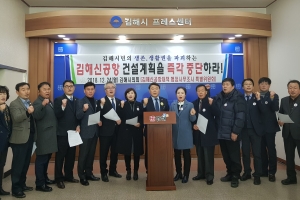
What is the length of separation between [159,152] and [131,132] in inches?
24.1

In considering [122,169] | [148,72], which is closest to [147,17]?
[148,72]

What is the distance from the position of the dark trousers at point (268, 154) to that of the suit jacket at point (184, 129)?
118 centimetres

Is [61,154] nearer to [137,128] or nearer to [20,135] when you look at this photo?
[20,135]

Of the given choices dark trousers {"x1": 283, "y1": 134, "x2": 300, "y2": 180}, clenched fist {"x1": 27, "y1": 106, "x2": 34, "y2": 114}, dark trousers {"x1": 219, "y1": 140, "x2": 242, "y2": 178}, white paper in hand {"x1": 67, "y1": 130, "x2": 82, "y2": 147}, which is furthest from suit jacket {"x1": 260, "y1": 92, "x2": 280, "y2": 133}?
clenched fist {"x1": 27, "y1": 106, "x2": 34, "y2": 114}

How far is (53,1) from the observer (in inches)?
179

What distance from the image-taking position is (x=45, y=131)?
9.84 feet

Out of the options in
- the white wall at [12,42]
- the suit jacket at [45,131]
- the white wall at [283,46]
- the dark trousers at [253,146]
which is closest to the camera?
the suit jacket at [45,131]

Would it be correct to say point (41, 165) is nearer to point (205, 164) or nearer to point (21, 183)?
point (21, 183)

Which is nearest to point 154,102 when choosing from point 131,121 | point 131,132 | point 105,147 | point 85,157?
point 131,121

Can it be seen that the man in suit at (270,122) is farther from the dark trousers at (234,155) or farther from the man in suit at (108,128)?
the man in suit at (108,128)

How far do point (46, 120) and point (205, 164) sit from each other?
2.23m

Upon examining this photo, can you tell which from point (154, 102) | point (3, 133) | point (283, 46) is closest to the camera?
point (3, 133)

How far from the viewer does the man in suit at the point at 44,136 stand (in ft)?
9.73

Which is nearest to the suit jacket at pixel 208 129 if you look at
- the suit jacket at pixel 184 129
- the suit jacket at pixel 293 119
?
the suit jacket at pixel 184 129
